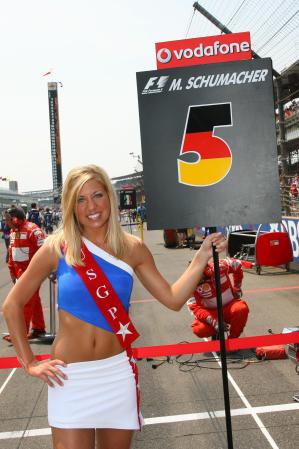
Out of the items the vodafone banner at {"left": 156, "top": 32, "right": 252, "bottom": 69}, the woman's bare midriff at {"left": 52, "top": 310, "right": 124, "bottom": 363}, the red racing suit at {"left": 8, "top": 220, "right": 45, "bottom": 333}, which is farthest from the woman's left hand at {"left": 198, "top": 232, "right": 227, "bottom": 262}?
the vodafone banner at {"left": 156, "top": 32, "right": 252, "bottom": 69}

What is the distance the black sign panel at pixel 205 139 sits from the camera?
8.27 feet

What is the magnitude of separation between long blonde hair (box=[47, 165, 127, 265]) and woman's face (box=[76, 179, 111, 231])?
0.02 metres

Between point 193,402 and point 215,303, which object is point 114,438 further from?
point 215,303

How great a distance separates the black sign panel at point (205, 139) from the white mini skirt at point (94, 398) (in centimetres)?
82

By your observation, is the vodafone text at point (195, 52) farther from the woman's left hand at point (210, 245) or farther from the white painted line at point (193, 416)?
the woman's left hand at point (210, 245)

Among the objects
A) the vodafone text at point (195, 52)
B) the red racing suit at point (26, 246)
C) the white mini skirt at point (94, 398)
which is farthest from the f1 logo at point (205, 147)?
the vodafone text at point (195, 52)

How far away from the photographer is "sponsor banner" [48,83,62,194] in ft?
287

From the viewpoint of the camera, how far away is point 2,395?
4.71 m

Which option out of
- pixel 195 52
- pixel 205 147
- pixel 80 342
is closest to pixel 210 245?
pixel 205 147

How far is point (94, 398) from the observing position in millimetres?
2012

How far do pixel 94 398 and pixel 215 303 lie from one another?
3.71 metres

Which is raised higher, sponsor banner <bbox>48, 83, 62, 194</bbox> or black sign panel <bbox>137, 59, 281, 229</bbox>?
sponsor banner <bbox>48, 83, 62, 194</bbox>

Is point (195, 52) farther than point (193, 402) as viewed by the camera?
Yes

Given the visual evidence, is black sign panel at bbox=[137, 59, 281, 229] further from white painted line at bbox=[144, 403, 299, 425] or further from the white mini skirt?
white painted line at bbox=[144, 403, 299, 425]
